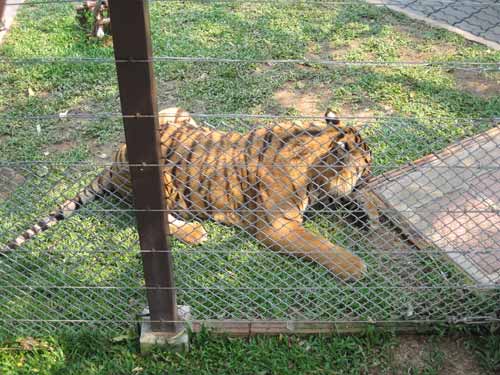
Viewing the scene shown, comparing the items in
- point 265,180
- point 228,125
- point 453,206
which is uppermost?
point 228,125

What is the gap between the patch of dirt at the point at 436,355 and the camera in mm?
2930

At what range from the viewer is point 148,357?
2.99 metres

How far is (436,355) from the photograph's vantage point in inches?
117

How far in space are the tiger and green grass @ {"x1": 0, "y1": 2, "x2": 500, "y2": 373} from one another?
10cm

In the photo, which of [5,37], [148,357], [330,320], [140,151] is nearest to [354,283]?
[330,320]

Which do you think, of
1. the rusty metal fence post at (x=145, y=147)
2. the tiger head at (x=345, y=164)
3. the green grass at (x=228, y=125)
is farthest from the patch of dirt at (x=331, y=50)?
the rusty metal fence post at (x=145, y=147)

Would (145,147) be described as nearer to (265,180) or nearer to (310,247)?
(265,180)

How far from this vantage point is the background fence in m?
3.06

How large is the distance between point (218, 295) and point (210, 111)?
83.7 inches

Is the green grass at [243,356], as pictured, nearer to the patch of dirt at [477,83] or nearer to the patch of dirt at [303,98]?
the patch of dirt at [303,98]

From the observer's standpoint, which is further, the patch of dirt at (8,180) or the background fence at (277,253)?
the patch of dirt at (8,180)

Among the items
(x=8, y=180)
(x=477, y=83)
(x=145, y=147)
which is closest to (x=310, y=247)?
(x=145, y=147)

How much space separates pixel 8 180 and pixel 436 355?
3.05m

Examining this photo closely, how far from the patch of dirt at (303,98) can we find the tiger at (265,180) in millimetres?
1187
